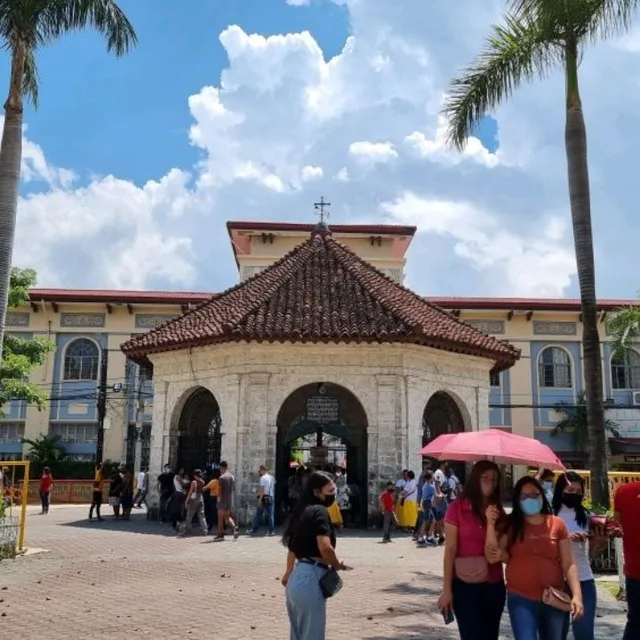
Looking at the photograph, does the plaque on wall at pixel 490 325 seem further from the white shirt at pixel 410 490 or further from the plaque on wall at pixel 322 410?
the white shirt at pixel 410 490

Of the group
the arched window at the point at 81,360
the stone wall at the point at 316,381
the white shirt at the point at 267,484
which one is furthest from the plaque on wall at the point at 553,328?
the white shirt at the point at 267,484

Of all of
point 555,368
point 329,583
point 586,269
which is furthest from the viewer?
point 555,368

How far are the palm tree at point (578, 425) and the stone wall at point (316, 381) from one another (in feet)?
60.5

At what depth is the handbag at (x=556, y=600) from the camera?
4.82 meters

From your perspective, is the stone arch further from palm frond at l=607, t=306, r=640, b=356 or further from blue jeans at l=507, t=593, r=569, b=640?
blue jeans at l=507, t=593, r=569, b=640

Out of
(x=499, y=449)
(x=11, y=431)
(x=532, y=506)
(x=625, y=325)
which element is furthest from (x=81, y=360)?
(x=532, y=506)

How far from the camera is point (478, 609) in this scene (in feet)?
16.3

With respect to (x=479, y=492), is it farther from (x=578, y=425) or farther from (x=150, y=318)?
(x=150, y=318)

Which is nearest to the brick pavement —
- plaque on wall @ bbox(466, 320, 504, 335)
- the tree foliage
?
the tree foliage

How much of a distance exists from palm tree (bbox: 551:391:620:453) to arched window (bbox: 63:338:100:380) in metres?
23.1

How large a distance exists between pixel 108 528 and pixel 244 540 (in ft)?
14.5

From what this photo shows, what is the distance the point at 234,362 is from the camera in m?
17.8

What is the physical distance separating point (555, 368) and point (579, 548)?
3180 centimetres

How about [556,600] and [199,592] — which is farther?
[199,592]
